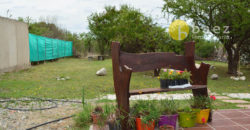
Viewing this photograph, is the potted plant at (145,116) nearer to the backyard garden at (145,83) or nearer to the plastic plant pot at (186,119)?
the backyard garden at (145,83)

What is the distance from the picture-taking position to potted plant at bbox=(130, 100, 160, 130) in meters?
3.18

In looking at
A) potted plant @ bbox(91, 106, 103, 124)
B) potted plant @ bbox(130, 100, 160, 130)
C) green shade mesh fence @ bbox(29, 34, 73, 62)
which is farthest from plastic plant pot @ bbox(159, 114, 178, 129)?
green shade mesh fence @ bbox(29, 34, 73, 62)

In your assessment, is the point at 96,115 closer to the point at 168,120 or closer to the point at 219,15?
the point at 168,120

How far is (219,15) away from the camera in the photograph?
11.0 metres

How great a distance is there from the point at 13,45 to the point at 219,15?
A: 9965 millimetres

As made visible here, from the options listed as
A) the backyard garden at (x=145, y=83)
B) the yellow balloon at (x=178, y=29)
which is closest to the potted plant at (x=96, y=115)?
the backyard garden at (x=145, y=83)

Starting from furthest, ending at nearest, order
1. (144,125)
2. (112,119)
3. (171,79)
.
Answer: (171,79)
(112,119)
(144,125)

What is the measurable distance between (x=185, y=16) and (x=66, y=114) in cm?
813

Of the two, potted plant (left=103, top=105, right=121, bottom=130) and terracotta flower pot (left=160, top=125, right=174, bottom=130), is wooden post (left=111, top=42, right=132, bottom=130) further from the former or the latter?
terracotta flower pot (left=160, top=125, right=174, bottom=130)

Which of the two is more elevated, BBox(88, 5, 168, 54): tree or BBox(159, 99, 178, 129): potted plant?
BBox(88, 5, 168, 54): tree

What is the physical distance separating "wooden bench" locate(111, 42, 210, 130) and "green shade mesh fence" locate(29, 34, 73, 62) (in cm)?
1304

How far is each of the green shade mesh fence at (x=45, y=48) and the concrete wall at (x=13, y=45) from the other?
198 cm

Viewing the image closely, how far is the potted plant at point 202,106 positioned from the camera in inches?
145

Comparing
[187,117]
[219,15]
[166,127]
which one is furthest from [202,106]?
[219,15]
